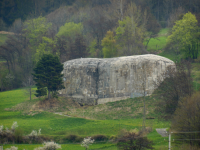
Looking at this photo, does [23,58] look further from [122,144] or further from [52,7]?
[122,144]

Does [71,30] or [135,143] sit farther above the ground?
[71,30]

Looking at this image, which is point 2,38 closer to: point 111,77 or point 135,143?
point 111,77

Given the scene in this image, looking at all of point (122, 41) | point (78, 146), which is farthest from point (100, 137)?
point (122, 41)

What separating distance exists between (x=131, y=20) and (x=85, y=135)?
38.9 meters

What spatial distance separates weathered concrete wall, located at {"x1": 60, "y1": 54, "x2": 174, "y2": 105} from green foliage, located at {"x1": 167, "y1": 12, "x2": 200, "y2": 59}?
11.2 m

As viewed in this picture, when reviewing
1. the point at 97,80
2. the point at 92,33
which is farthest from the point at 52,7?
the point at 97,80

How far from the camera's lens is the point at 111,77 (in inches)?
1821

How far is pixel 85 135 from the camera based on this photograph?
32375 millimetres

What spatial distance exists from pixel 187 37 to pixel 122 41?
16.4 m

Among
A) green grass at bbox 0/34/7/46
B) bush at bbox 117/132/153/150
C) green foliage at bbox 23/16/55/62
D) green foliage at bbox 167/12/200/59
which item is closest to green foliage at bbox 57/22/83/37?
green foliage at bbox 23/16/55/62

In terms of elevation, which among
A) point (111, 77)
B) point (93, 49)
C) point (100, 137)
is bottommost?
point (100, 137)

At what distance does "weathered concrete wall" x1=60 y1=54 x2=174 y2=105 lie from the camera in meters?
43.0

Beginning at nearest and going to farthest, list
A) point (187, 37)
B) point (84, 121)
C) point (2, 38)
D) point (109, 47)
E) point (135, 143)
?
point (135, 143) → point (84, 121) → point (187, 37) → point (109, 47) → point (2, 38)

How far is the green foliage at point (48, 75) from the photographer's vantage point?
45.0 metres
